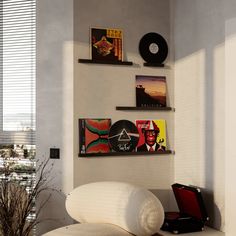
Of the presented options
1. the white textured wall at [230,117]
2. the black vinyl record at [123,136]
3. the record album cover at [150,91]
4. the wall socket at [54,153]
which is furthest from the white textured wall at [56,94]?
the white textured wall at [230,117]

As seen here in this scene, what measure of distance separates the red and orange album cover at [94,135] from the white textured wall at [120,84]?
0.05 meters

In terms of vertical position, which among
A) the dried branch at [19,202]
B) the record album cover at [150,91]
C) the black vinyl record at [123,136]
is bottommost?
the dried branch at [19,202]

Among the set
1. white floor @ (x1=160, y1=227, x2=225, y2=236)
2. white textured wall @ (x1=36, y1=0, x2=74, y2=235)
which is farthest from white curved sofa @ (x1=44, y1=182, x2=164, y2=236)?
white textured wall @ (x1=36, y1=0, x2=74, y2=235)

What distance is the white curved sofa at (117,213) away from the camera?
2.66 meters

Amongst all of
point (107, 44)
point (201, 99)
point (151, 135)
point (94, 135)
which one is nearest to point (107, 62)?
point (107, 44)

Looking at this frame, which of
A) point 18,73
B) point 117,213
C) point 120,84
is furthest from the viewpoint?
point 18,73

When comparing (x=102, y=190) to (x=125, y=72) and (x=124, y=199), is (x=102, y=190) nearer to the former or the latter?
(x=124, y=199)

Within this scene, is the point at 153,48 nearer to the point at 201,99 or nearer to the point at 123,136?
the point at 201,99

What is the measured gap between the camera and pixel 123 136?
3639 millimetres

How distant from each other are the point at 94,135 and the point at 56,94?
49 centimetres

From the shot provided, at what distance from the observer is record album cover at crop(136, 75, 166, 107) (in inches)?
146

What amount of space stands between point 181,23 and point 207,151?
3.91 feet

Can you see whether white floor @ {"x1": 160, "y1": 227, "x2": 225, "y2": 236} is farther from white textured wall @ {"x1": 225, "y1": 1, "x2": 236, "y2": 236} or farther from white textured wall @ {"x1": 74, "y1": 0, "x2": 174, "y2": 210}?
white textured wall @ {"x1": 74, "y1": 0, "x2": 174, "y2": 210}

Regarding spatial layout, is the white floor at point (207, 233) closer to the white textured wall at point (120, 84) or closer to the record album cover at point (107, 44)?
the white textured wall at point (120, 84)
